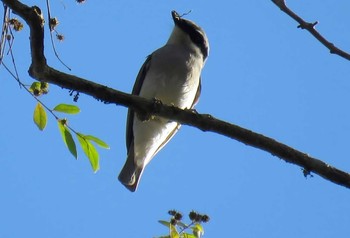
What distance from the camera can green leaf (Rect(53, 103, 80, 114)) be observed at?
12.1ft

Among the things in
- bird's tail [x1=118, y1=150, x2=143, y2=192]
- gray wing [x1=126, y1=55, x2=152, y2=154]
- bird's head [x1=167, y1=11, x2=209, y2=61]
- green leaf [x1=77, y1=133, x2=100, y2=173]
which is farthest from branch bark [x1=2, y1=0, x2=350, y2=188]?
bird's head [x1=167, y1=11, x2=209, y2=61]

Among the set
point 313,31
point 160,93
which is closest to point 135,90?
point 160,93

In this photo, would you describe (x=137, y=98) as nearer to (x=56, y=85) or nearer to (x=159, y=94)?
(x=56, y=85)

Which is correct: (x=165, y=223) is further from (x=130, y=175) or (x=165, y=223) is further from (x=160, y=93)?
(x=130, y=175)

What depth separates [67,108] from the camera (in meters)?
3.69

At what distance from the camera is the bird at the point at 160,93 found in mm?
6340

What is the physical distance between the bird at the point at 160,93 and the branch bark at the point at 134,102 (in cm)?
235

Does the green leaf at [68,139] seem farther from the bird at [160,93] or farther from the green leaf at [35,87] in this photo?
the bird at [160,93]

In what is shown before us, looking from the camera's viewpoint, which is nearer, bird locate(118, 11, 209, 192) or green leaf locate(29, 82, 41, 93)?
green leaf locate(29, 82, 41, 93)

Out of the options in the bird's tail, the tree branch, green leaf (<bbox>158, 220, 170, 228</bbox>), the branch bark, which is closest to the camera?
the tree branch

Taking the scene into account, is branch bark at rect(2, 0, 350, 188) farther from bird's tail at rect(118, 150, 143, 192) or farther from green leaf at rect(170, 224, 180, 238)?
bird's tail at rect(118, 150, 143, 192)

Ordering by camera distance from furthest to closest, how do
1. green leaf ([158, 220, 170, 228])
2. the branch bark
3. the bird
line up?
the bird < green leaf ([158, 220, 170, 228]) < the branch bark

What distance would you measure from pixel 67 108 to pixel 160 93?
8.67 ft

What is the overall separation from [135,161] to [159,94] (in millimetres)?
812
